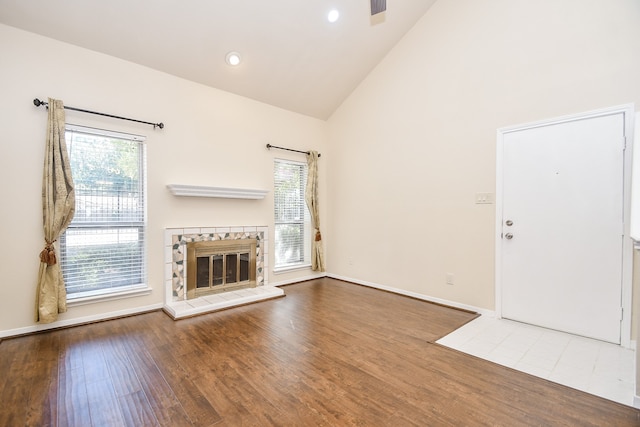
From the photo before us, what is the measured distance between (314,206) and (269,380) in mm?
3436

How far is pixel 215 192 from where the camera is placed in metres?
4.02

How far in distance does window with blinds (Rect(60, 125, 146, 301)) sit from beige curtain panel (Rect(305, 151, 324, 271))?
256cm

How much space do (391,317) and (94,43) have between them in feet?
14.6

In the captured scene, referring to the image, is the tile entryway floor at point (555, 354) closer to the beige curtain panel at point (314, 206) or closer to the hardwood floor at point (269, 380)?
the hardwood floor at point (269, 380)

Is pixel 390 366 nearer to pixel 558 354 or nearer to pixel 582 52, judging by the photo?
pixel 558 354

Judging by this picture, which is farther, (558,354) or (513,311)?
(513,311)

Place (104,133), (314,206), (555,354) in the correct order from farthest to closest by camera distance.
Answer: (314,206) < (104,133) < (555,354)

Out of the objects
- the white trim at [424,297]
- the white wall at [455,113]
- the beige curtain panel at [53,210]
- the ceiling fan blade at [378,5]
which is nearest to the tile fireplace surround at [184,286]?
the beige curtain panel at [53,210]

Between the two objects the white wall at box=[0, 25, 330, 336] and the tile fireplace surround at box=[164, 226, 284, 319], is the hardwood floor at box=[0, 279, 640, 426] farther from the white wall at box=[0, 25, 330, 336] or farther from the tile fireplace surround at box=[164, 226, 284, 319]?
the white wall at box=[0, 25, 330, 336]

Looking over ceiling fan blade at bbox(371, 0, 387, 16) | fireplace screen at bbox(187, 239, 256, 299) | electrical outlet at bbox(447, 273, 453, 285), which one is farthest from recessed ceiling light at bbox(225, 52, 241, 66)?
electrical outlet at bbox(447, 273, 453, 285)

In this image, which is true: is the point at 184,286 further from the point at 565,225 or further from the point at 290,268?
the point at 565,225

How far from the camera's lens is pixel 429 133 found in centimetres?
404

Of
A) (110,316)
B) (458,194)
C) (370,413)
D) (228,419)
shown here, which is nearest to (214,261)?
(110,316)

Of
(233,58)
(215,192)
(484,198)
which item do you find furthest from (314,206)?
(484,198)
